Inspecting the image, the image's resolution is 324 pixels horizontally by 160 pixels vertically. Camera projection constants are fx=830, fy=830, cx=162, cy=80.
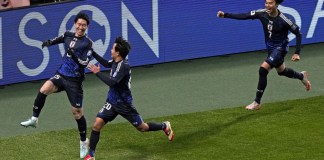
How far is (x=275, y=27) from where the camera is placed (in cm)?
1492

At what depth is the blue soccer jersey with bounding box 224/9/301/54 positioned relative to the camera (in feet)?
48.7

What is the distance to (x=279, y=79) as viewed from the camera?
17531 mm

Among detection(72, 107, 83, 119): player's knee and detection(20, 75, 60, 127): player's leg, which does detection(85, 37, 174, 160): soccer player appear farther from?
detection(20, 75, 60, 127): player's leg

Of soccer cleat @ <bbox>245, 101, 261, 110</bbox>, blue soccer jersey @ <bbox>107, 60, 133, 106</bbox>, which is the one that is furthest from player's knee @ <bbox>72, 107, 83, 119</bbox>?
soccer cleat @ <bbox>245, 101, 261, 110</bbox>

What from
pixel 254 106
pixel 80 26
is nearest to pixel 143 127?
pixel 80 26

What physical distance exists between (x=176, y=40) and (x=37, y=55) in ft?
10.4

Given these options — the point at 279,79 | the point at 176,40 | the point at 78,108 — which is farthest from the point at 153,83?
the point at 78,108

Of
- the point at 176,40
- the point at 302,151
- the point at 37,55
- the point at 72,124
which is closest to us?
the point at 302,151

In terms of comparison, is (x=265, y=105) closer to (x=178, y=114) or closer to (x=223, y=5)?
(x=178, y=114)

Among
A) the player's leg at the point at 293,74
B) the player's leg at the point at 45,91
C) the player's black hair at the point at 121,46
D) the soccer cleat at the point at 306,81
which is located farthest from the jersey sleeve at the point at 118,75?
the soccer cleat at the point at 306,81

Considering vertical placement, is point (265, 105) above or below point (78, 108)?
below

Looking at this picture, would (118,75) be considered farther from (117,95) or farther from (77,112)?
(77,112)

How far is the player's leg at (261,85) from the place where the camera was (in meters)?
15.1

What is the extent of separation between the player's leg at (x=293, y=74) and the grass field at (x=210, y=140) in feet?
2.18
